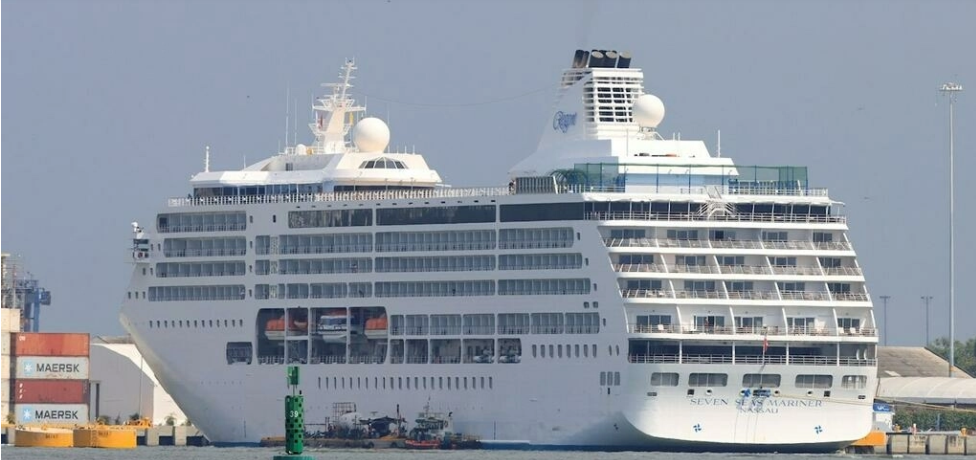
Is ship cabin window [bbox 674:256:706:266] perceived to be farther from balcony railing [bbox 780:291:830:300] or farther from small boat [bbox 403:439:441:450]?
small boat [bbox 403:439:441:450]

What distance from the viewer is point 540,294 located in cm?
8675

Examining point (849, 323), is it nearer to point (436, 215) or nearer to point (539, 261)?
point (539, 261)

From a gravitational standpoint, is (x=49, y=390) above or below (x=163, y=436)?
above

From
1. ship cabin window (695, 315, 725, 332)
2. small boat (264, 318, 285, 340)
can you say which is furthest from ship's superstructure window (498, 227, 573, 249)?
small boat (264, 318, 285, 340)

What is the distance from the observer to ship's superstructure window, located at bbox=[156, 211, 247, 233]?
9569 centimetres

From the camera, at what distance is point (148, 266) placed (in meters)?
98.1

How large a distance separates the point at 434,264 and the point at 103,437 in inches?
762

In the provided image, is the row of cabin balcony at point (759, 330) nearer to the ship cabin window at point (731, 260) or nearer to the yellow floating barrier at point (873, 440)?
the ship cabin window at point (731, 260)

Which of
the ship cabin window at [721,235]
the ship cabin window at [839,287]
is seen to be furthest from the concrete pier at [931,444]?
the ship cabin window at [721,235]

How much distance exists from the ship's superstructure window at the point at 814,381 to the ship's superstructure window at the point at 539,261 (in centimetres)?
867

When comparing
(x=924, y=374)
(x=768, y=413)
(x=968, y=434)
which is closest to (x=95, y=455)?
(x=768, y=413)

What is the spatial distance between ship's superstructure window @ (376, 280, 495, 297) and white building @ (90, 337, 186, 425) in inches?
1195

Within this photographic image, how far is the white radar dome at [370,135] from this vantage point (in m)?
97.0

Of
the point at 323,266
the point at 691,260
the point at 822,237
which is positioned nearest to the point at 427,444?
the point at 323,266
